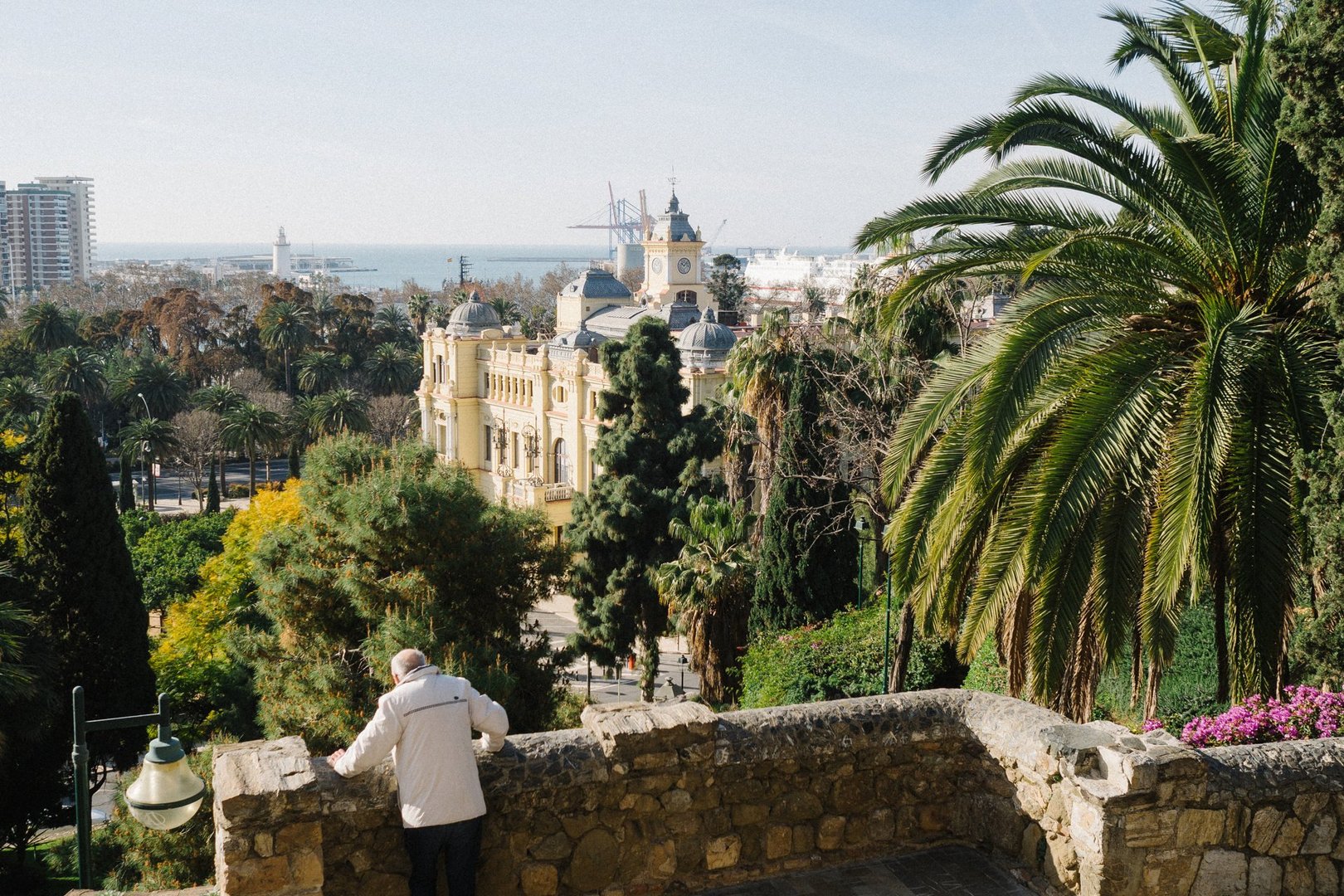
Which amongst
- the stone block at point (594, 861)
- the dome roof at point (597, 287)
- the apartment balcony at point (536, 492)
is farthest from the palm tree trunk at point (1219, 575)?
the dome roof at point (597, 287)

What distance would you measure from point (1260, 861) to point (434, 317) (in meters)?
68.1

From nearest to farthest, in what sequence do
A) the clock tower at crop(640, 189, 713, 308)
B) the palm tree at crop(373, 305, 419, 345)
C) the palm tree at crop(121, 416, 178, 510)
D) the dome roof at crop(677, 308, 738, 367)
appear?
the dome roof at crop(677, 308, 738, 367) < the palm tree at crop(121, 416, 178, 510) < the clock tower at crop(640, 189, 713, 308) < the palm tree at crop(373, 305, 419, 345)

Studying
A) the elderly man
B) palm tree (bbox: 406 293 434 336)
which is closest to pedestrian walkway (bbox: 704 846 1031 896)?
the elderly man

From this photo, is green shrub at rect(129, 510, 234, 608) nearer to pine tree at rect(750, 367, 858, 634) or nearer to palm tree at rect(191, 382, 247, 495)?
palm tree at rect(191, 382, 247, 495)

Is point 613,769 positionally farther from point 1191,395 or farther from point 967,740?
point 1191,395

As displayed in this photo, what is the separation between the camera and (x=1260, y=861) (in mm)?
5957

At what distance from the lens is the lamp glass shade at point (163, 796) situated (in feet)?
21.4

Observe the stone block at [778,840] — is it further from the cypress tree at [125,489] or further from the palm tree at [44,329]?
the palm tree at [44,329]

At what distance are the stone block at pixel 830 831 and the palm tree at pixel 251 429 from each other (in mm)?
43969

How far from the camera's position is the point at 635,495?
27.2 meters

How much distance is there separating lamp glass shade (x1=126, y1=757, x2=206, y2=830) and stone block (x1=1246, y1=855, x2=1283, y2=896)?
216 inches

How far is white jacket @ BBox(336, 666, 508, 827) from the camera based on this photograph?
5.25 meters

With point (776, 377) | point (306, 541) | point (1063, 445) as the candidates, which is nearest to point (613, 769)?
point (1063, 445)

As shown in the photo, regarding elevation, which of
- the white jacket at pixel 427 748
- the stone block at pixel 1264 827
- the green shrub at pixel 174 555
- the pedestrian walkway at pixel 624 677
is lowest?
the pedestrian walkway at pixel 624 677
